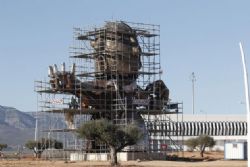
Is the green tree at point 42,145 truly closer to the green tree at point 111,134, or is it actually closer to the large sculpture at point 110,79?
the large sculpture at point 110,79

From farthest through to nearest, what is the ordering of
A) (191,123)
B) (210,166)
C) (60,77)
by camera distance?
(191,123)
(60,77)
(210,166)

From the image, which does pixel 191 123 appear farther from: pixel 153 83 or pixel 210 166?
pixel 210 166

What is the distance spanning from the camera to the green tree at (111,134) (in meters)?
73.1

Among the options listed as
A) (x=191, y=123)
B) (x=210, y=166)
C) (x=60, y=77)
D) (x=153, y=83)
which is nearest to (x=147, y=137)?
(x=153, y=83)

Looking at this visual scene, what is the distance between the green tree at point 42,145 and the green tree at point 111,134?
23.6 meters

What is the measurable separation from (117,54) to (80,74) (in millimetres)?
6031

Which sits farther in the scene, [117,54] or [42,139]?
[42,139]

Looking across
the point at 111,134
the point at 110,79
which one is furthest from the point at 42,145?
the point at 111,134

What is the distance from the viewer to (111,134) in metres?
73.0

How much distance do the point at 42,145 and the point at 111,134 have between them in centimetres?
3372

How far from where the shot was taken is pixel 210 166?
6862cm

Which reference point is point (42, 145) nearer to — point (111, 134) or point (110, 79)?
point (110, 79)

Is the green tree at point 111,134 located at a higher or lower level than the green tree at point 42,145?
higher

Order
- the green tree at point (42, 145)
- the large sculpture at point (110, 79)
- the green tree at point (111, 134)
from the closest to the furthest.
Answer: the green tree at point (111, 134), the large sculpture at point (110, 79), the green tree at point (42, 145)
